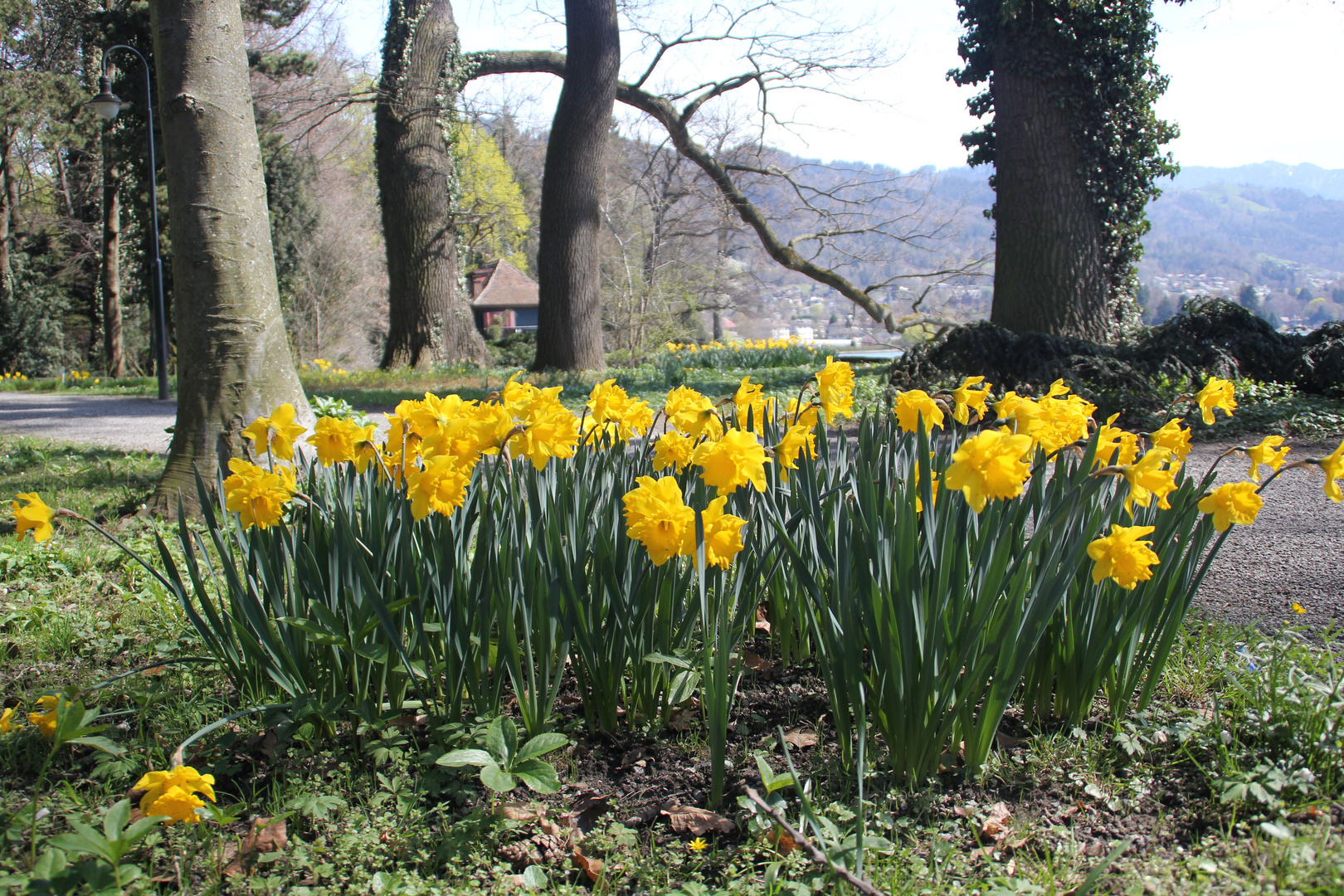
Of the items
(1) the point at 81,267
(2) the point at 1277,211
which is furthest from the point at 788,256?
(2) the point at 1277,211

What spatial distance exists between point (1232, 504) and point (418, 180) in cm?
1207

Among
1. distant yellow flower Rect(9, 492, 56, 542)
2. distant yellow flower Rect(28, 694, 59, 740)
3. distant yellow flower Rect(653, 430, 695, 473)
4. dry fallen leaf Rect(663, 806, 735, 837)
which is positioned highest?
distant yellow flower Rect(653, 430, 695, 473)

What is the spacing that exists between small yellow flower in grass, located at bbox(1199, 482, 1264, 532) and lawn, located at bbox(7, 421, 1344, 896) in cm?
44

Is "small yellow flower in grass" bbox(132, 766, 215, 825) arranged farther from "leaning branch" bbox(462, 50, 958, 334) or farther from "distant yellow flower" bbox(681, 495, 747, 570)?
"leaning branch" bbox(462, 50, 958, 334)

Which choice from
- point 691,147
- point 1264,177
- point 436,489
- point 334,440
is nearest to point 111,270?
point 691,147

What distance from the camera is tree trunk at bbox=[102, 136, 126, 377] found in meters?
18.0

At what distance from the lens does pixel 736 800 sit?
1.70 metres

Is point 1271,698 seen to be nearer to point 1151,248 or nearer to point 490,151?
point 490,151

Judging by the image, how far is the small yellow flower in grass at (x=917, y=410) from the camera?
1.87 metres

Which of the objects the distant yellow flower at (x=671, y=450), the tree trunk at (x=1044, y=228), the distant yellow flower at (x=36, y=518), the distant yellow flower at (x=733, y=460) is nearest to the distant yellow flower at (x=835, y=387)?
the distant yellow flower at (x=671, y=450)

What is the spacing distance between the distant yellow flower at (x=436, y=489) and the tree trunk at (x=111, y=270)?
20.6 meters

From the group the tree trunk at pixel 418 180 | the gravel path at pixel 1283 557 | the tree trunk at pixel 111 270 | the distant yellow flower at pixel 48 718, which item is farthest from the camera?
the tree trunk at pixel 111 270

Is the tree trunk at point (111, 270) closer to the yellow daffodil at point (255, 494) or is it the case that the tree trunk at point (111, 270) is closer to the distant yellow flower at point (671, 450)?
the yellow daffodil at point (255, 494)

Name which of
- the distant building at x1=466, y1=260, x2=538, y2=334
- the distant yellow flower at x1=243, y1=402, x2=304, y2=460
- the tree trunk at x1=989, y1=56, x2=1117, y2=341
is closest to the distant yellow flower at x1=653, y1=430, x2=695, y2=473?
the distant yellow flower at x1=243, y1=402, x2=304, y2=460
